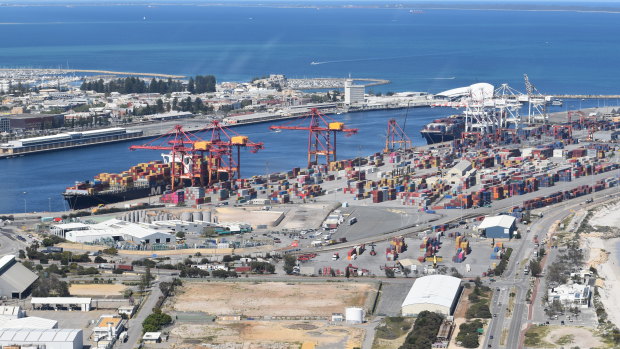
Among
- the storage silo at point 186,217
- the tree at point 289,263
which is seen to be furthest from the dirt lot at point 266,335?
the storage silo at point 186,217

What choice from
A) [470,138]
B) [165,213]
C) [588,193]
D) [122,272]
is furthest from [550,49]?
[122,272]

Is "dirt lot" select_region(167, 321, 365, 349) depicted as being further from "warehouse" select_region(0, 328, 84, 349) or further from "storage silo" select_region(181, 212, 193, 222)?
"storage silo" select_region(181, 212, 193, 222)

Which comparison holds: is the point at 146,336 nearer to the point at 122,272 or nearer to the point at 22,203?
the point at 122,272

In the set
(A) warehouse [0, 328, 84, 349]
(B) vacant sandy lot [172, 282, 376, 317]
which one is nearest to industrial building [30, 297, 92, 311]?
(B) vacant sandy lot [172, 282, 376, 317]

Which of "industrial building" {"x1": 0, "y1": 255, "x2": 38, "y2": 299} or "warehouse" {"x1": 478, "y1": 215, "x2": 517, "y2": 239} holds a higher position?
"warehouse" {"x1": 478, "y1": 215, "x2": 517, "y2": 239}

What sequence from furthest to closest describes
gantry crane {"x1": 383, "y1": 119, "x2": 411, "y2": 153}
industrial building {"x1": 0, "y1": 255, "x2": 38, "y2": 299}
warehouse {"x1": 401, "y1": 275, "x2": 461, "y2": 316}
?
gantry crane {"x1": 383, "y1": 119, "x2": 411, "y2": 153} → industrial building {"x1": 0, "y1": 255, "x2": 38, "y2": 299} → warehouse {"x1": 401, "y1": 275, "x2": 461, "y2": 316}

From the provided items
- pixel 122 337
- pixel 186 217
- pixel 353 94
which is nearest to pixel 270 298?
pixel 122 337
